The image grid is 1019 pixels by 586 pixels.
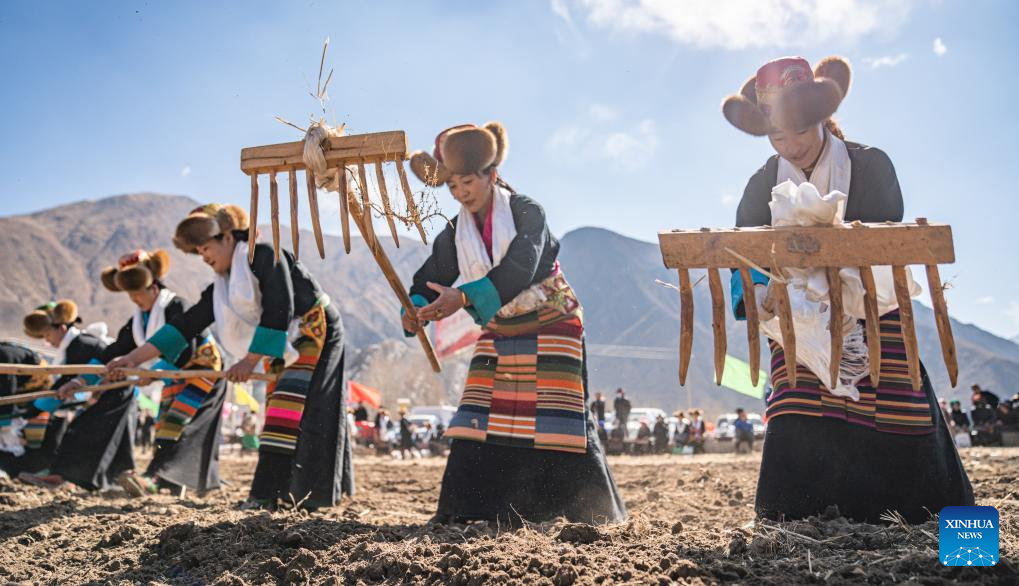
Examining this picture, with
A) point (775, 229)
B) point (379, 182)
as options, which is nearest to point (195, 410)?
point (379, 182)

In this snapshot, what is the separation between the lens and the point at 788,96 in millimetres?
2977

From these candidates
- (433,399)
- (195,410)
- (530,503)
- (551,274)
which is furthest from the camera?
(433,399)

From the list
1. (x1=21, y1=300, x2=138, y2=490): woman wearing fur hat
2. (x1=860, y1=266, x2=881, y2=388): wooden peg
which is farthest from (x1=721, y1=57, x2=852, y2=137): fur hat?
(x1=21, y1=300, x2=138, y2=490): woman wearing fur hat

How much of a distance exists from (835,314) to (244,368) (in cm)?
322

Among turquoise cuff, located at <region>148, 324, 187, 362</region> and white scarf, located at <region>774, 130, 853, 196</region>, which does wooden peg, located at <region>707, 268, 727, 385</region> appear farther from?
turquoise cuff, located at <region>148, 324, 187, 362</region>

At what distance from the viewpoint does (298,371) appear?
4504mm

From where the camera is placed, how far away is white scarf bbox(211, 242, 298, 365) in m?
4.54

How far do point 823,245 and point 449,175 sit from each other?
1884 mm

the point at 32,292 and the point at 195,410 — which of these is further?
the point at 32,292

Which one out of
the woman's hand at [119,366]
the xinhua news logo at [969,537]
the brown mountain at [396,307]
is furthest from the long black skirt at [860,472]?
the brown mountain at [396,307]

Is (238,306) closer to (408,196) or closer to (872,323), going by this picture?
(408,196)

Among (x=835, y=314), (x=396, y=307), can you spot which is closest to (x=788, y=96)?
(x=835, y=314)

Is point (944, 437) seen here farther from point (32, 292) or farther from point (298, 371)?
point (32, 292)

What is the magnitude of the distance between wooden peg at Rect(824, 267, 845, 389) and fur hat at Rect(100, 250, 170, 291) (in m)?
4.96
